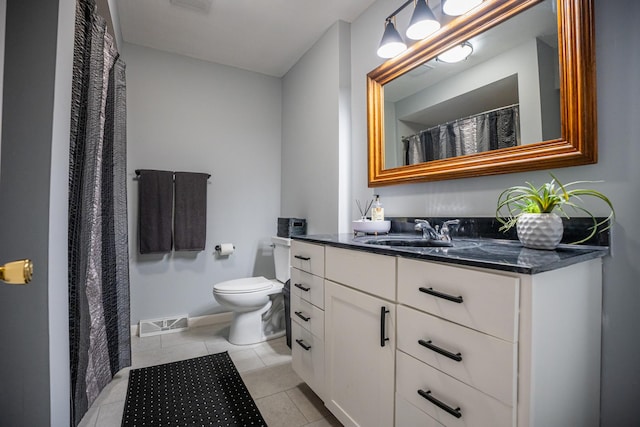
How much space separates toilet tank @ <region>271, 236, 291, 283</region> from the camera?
Result: 2455mm

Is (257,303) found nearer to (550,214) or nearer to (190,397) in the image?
(190,397)

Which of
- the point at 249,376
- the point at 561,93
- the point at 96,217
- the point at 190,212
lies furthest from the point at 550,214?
the point at 190,212

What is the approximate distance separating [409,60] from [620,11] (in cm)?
90

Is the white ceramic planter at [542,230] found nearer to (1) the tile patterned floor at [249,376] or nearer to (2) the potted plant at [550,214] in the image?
(2) the potted plant at [550,214]

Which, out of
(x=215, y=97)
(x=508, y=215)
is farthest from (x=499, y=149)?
(x=215, y=97)

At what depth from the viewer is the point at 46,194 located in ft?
2.72

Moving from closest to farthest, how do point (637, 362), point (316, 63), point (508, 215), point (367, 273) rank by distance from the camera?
1. point (637, 362)
2. point (367, 273)
3. point (508, 215)
4. point (316, 63)

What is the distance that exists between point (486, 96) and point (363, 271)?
0.97 m

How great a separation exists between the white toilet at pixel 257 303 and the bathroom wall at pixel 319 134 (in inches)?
15.5

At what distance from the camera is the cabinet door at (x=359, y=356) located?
107cm

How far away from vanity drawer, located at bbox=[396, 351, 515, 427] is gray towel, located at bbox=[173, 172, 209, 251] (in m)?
2.08

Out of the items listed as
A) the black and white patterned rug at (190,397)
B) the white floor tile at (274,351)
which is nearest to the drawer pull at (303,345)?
the black and white patterned rug at (190,397)

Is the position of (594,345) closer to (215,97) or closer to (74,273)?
(74,273)

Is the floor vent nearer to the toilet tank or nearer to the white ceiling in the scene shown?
the toilet tank
